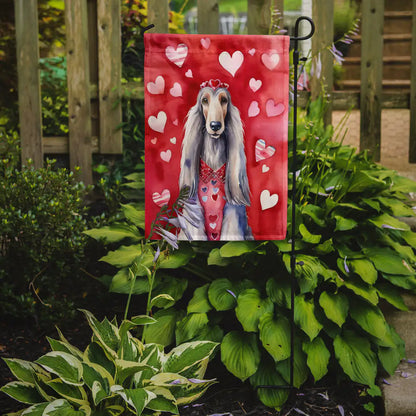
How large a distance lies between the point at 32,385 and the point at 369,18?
10.6 ft

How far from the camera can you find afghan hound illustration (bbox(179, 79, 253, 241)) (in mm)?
2342

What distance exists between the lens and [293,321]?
2385mm

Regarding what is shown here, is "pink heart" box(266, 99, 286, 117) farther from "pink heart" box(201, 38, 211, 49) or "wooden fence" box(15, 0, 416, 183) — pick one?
"wooden fence" box(15, 0, 416, 183)

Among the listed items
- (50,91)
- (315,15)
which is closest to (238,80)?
(315,15)

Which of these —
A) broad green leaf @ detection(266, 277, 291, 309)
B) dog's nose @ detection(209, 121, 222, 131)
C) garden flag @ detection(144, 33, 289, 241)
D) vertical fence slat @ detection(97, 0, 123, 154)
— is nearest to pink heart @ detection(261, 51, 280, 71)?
garden flag @ detection(144, 33, 289, 241)

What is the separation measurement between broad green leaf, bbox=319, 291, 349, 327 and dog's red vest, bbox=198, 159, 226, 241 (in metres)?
0.58

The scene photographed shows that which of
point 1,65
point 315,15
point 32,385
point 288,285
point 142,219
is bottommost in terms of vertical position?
point 32,385

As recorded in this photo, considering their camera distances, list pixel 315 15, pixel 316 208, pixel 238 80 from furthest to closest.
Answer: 1. pixel 315 15
2. pixel 316 208
3. pixel 238 80

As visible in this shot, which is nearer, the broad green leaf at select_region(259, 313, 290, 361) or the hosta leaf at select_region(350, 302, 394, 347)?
the broad green leaf at select_region(259, 313, 290, 361)

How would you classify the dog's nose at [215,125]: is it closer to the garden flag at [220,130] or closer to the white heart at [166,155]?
the garden flag at [220,130]

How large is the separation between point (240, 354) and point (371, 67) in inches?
97.1

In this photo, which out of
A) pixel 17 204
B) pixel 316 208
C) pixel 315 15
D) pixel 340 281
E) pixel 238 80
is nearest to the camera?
pixel 238 80

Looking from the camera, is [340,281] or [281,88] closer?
[281,88]

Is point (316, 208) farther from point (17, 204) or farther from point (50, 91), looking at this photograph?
point (50, 91)
